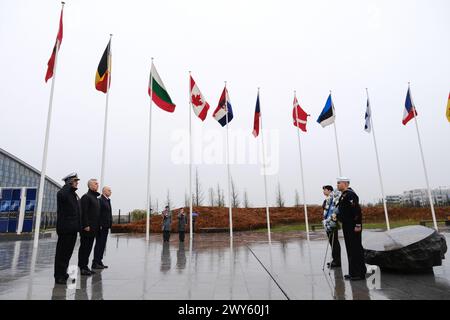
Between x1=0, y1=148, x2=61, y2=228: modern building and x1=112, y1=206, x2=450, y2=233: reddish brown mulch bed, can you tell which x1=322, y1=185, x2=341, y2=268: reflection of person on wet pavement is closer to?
x1=112, y1=206, x2=450, y2=233: reddish brown mulch bed

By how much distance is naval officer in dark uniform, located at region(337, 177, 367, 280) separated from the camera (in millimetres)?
5738

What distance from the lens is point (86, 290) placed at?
5066 millimetres

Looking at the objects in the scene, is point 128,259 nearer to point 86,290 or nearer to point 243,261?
point 243,261

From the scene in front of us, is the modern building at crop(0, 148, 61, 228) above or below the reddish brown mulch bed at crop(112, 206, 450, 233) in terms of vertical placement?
above

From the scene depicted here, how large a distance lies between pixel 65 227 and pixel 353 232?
223 inches

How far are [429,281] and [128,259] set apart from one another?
25.8 ft

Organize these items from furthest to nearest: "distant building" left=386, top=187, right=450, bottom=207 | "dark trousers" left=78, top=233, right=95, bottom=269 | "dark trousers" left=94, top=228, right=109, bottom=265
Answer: "distant building" left=386, top=187, right=450, bottom=207 → "dark trousers" left=94, top=228, right=109, bottom=265 → "dark trousers" left=78, top=233, right=95, bottom=269

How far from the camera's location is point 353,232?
19.0 ft

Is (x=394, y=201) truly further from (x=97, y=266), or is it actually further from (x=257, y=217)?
(x=97, y=266)

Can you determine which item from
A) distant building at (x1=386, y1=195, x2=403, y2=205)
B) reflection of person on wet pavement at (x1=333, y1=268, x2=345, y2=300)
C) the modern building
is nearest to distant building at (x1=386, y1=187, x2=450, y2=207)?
distant building at (x1=386, y1=195, x2=403, y2=205)

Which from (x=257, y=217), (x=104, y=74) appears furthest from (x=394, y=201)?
(x=104, y=74)

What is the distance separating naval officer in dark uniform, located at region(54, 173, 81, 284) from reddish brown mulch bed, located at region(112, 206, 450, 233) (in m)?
16.9

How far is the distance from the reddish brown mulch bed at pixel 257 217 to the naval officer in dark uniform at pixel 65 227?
16.9m
